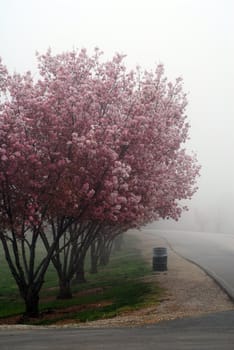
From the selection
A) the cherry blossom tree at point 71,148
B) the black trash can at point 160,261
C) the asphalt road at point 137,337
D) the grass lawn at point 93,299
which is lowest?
the asphalt road at point 137,337

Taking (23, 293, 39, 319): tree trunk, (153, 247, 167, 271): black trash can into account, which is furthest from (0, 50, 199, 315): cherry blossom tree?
(153, 247, 167, 271): black trash can

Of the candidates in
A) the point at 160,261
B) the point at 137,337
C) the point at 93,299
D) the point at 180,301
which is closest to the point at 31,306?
the point at 93,299

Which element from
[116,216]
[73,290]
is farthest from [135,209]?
[73,290]

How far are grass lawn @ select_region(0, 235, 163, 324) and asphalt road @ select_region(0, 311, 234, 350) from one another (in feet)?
13.2

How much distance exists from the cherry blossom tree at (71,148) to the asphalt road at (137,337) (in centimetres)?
584

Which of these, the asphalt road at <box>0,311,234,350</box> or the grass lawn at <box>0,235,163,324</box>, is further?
the grass lawn at <box>0,235,163,324</box>

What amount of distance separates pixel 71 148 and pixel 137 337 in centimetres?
864

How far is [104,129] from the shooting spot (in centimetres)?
1938

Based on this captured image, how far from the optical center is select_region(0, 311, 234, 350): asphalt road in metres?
10.8

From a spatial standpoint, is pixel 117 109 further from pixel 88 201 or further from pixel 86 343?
pixel 86 343

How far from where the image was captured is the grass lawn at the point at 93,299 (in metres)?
18.5

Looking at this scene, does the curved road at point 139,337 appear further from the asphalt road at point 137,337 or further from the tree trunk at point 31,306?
the tree trunk at point 31,306

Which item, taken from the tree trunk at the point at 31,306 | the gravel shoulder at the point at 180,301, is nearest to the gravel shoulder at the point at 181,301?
the gravel shoulder at the point at 180,301

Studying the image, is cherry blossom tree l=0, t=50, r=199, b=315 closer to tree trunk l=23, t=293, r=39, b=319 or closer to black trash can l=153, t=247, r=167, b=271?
tree trunk l=23, t=293, r=39, b=319
